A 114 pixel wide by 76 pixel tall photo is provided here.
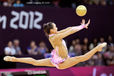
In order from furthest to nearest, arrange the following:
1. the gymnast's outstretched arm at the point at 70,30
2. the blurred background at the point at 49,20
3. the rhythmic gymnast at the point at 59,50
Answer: the blurred background at the point at 49,20, the rhythmic gymnast at the point at 59,50, the gymnast's outstretched arm at the point at 70,30

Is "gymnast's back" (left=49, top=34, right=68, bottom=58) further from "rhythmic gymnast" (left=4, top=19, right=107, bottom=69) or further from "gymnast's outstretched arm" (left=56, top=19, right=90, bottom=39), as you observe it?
"gymnast's outstretched arm" (left=56, top=19, right=90, bottom=39)

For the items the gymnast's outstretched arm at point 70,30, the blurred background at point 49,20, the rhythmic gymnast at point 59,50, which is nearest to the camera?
the gymnast's outstretched arm at point 70,30

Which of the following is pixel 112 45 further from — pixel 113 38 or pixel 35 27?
pixel 35 27

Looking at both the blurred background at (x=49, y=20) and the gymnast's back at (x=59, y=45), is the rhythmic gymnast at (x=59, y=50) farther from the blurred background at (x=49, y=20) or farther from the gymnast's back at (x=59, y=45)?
the blurred background at (x=49, y=20)

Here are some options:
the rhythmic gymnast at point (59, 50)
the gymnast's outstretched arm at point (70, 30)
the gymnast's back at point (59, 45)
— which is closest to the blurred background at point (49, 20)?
the rhythmic gymnast at point (59, 50)

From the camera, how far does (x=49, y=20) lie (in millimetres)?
15414

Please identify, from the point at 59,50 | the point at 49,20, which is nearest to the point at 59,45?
the point at 59,50

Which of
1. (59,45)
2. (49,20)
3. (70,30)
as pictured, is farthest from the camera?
(49,20)

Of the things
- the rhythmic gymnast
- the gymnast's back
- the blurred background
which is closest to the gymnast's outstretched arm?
the rhythmic gymnast

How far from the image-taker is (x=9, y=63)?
12.3 meters

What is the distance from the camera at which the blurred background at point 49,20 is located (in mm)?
14045

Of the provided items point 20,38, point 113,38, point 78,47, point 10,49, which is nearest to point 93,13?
point 113,38

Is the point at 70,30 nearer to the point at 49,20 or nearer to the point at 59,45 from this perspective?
the point at 59,45

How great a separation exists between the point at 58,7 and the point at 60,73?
182 inches
